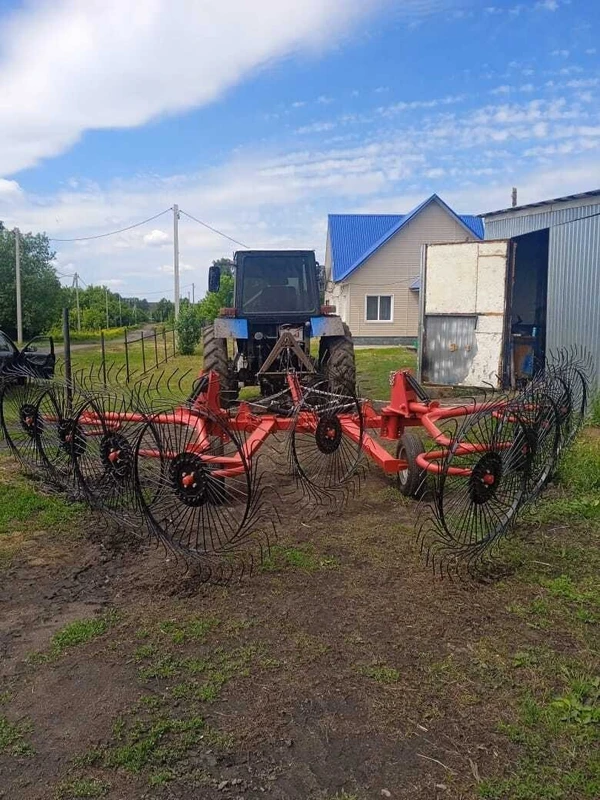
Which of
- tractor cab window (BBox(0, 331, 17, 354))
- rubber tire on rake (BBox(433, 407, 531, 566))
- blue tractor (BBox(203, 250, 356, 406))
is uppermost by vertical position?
blue tractor (BBox(203, 250, 356, 406))

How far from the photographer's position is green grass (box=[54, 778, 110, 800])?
85.4 inches

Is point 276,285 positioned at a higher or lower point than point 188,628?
higher

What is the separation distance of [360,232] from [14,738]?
27.8 m

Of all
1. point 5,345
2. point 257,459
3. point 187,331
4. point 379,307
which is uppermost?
point 379,307

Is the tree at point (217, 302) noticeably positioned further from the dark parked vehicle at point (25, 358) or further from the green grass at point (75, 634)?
the green grass at point (75, 634)

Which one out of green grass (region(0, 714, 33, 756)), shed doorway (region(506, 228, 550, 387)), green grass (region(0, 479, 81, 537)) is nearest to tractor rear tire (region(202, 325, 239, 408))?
green grass (region(0, 479, 81, 537))

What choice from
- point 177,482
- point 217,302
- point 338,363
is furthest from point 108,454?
point 217,302

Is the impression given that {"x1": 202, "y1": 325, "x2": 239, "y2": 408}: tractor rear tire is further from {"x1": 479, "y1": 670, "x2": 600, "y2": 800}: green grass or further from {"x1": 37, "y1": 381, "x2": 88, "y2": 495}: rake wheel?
{"x1": 479, "y1": 670, "x2": 600, "y2": 800}: green grass

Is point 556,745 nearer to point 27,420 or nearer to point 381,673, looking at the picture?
point 381,673

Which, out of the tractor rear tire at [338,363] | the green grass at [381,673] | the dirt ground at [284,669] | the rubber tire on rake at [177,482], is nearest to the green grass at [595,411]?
the tractor rear tire at [338,363]

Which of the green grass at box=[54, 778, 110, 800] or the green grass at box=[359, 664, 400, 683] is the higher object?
the green grass at box=[359, 664, 400, 683]

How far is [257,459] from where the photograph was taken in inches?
182

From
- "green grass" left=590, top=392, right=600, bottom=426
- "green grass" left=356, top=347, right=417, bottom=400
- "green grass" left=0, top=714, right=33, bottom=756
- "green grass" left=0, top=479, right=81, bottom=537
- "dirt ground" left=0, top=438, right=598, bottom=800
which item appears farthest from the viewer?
"green grass" left=356, top=347, right=417, bottom=400

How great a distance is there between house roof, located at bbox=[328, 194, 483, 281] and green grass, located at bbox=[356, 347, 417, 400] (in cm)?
650
